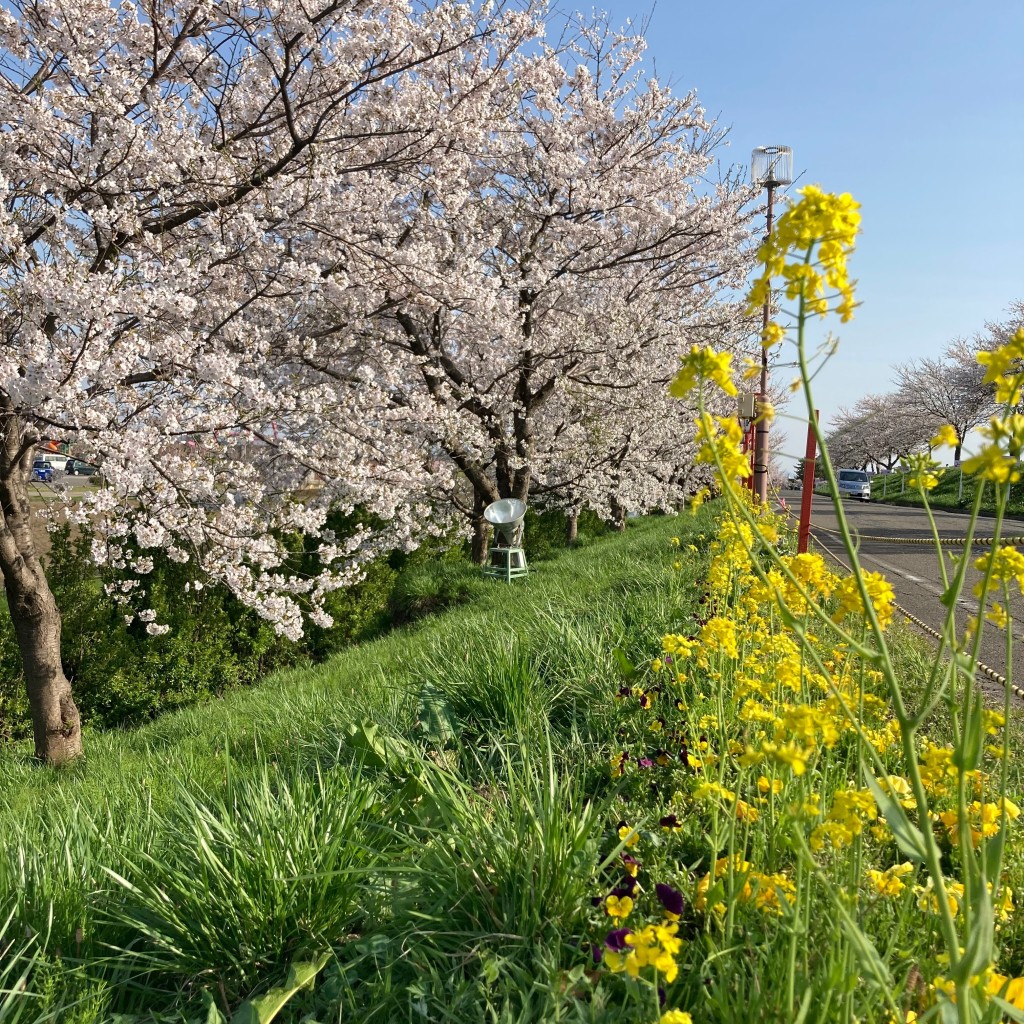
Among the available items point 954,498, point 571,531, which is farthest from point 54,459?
point 954,498

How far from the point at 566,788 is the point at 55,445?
5.00 m

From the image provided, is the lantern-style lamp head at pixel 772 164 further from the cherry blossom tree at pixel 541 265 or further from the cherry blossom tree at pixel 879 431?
the cherry blossom tree at pixel 879 431

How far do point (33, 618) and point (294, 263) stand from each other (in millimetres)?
3313

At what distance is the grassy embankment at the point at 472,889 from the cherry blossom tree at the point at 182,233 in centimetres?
276

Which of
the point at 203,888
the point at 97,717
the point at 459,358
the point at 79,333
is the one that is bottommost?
the point at 97,717

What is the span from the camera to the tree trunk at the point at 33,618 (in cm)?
533

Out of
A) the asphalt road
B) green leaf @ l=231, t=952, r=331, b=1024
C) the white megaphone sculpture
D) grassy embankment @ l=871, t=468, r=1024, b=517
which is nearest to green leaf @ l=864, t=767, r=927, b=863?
the asphalt road

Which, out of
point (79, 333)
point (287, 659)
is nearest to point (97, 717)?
point (287, 659)

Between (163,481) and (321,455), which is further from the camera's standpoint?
(321,455)

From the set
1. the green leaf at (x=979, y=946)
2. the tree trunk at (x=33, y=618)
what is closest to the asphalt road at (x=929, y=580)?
the green leaf at (x=979, y=946)

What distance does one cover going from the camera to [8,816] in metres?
3.25

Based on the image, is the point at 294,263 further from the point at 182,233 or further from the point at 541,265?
the point at 541,265

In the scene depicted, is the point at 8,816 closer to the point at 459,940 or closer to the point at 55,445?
the point at 459,940

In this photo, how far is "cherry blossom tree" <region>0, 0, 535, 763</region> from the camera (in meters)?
4.40
